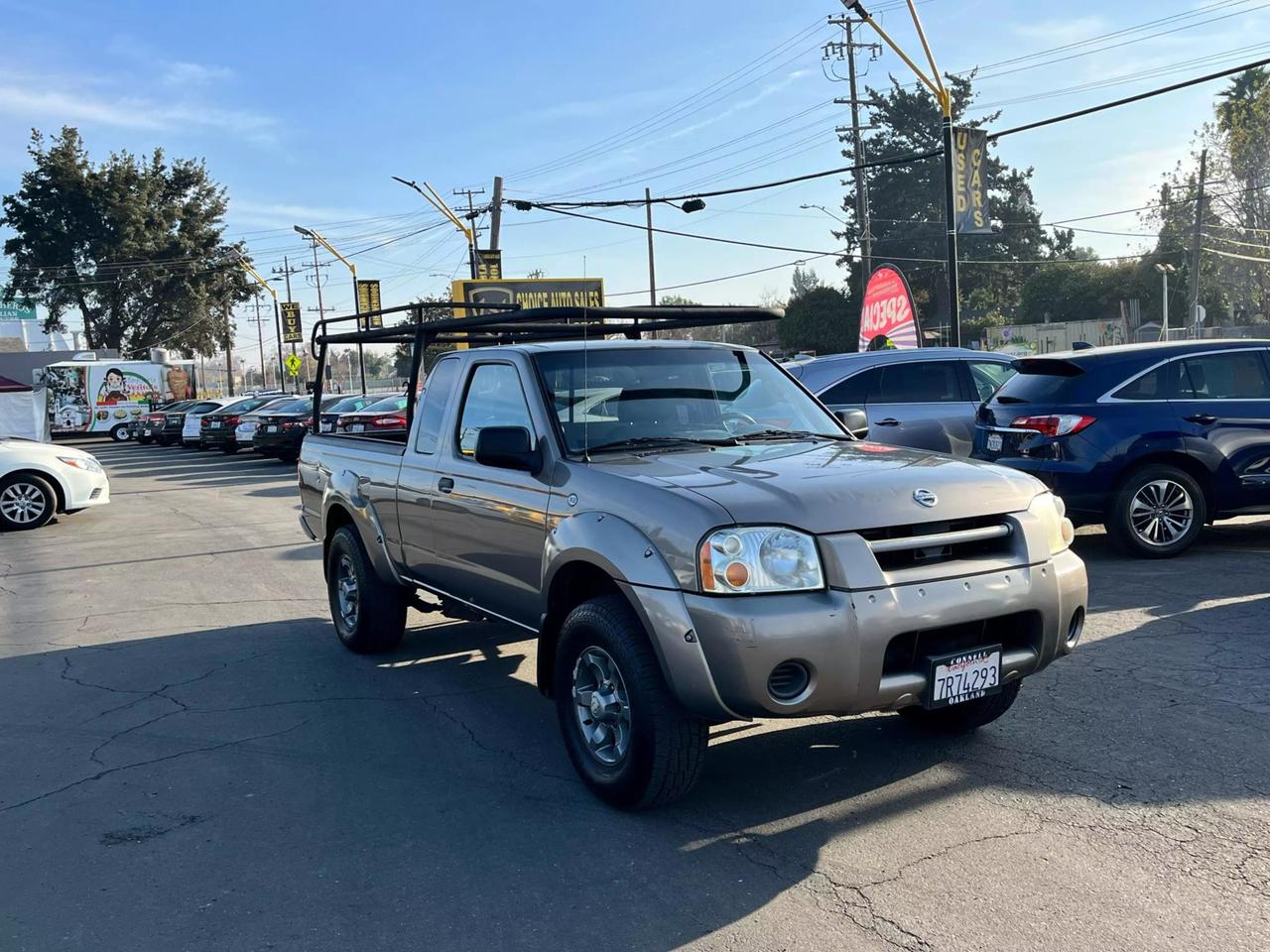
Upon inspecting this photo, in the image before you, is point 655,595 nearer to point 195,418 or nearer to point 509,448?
point 509,448

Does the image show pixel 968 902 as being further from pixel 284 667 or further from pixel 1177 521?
pixel 1177 521

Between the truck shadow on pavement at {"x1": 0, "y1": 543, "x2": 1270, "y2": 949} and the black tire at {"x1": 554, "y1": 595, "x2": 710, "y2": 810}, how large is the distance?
14 centimetres

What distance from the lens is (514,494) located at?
15.8 feet

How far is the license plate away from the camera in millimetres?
3750

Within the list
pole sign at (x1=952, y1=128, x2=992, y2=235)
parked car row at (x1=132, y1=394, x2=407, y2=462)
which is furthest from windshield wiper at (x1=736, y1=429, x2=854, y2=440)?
pole sign at (x1=952, y1=128, x2=992, y2=235)

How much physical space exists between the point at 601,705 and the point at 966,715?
1.71m

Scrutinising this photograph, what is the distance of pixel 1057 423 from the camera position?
8562mm

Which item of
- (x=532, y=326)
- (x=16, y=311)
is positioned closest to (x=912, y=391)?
(x=532, y=326)

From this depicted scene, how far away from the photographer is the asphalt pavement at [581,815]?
330 cm

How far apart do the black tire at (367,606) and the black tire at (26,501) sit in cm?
925

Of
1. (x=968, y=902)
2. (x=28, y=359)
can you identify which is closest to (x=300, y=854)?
(x=968, y=902)

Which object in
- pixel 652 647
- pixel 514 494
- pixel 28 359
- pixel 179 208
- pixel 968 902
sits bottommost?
pixel 968 902

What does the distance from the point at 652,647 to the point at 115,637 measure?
17.6 ft

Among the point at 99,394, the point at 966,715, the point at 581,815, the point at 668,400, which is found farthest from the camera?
the point at 99,394
